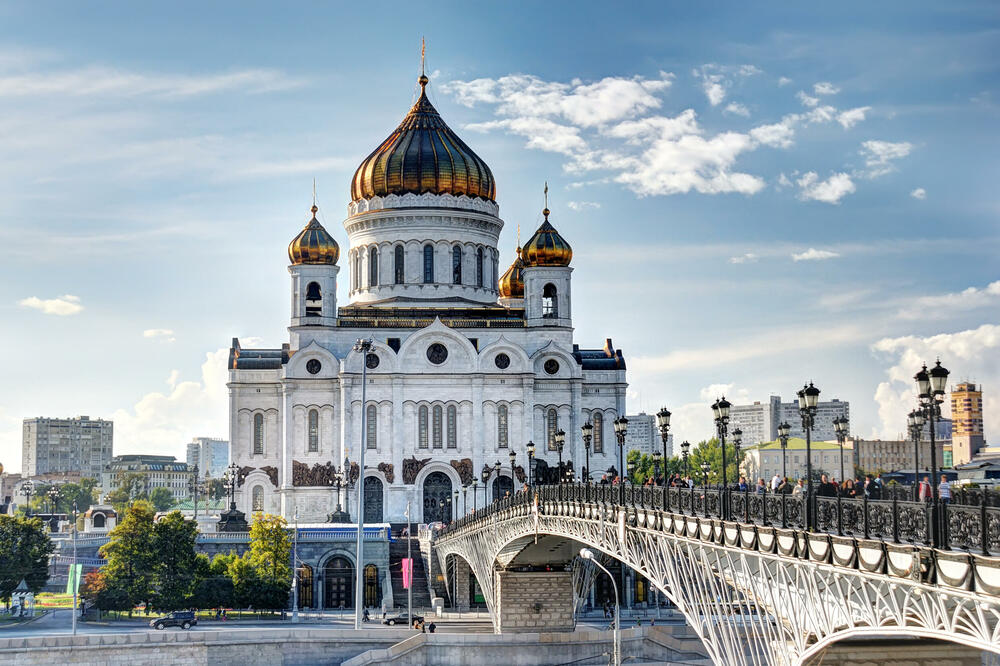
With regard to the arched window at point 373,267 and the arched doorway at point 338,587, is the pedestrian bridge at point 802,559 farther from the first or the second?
the arched window at point 373,267

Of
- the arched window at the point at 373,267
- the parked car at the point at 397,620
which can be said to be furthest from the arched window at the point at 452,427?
the parked car at the point at 397,620

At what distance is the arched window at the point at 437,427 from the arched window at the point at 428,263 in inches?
362

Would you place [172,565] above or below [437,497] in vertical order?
below

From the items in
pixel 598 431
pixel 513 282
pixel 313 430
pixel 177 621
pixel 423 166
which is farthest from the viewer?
pixel 513 282

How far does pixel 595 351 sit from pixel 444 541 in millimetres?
25516

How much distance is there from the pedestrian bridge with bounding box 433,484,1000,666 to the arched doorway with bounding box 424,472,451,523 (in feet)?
121

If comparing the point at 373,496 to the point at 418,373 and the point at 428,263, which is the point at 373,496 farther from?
the point at 428,263

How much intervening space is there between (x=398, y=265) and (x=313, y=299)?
6.39m

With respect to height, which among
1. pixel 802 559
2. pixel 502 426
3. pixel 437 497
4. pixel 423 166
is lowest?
pixel 802 559

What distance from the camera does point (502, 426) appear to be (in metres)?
81.1

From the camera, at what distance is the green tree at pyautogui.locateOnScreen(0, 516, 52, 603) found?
65.7 meters

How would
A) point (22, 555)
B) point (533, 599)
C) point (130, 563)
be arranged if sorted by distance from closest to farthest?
point (533, 599), point (130, 563), point (22, 555)

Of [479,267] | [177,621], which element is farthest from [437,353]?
[177,621]

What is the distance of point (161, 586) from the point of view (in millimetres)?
64500
